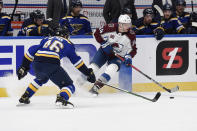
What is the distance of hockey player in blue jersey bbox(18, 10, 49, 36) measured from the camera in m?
6.75

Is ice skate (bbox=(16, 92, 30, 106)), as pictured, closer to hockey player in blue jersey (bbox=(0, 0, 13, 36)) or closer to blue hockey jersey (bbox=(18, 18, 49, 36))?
blue hockey jersey (bbox=(18, 18, 49, 36))

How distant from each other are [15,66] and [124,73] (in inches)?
60.6

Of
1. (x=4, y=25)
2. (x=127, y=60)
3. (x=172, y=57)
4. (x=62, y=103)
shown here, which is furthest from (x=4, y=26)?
(x=172, y=57)

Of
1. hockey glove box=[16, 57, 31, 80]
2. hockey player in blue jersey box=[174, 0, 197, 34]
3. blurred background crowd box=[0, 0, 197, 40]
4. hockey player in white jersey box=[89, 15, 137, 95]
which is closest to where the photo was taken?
hockey glove box=[16, 57, 31, 80]

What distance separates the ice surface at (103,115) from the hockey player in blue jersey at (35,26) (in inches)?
38.1

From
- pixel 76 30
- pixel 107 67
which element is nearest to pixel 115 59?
pixel 107 67

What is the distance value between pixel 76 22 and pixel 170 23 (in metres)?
1.44

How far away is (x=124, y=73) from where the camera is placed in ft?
22.7

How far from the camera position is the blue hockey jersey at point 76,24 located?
7.11m

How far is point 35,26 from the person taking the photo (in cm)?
687

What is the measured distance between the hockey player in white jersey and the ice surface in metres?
0.45

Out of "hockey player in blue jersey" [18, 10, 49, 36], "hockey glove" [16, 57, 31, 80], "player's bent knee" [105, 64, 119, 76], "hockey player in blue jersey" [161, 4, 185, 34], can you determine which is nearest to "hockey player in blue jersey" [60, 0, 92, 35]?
"hockey player in blue jersey" [18, 10, 49, 36]

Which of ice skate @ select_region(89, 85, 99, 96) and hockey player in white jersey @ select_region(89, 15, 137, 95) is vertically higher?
hockey player in white jersey @ select_region(89, 15, 137, 95)

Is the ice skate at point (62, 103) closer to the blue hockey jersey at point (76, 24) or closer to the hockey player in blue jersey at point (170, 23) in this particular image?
the blue hockey jersey at point (76, 24)
